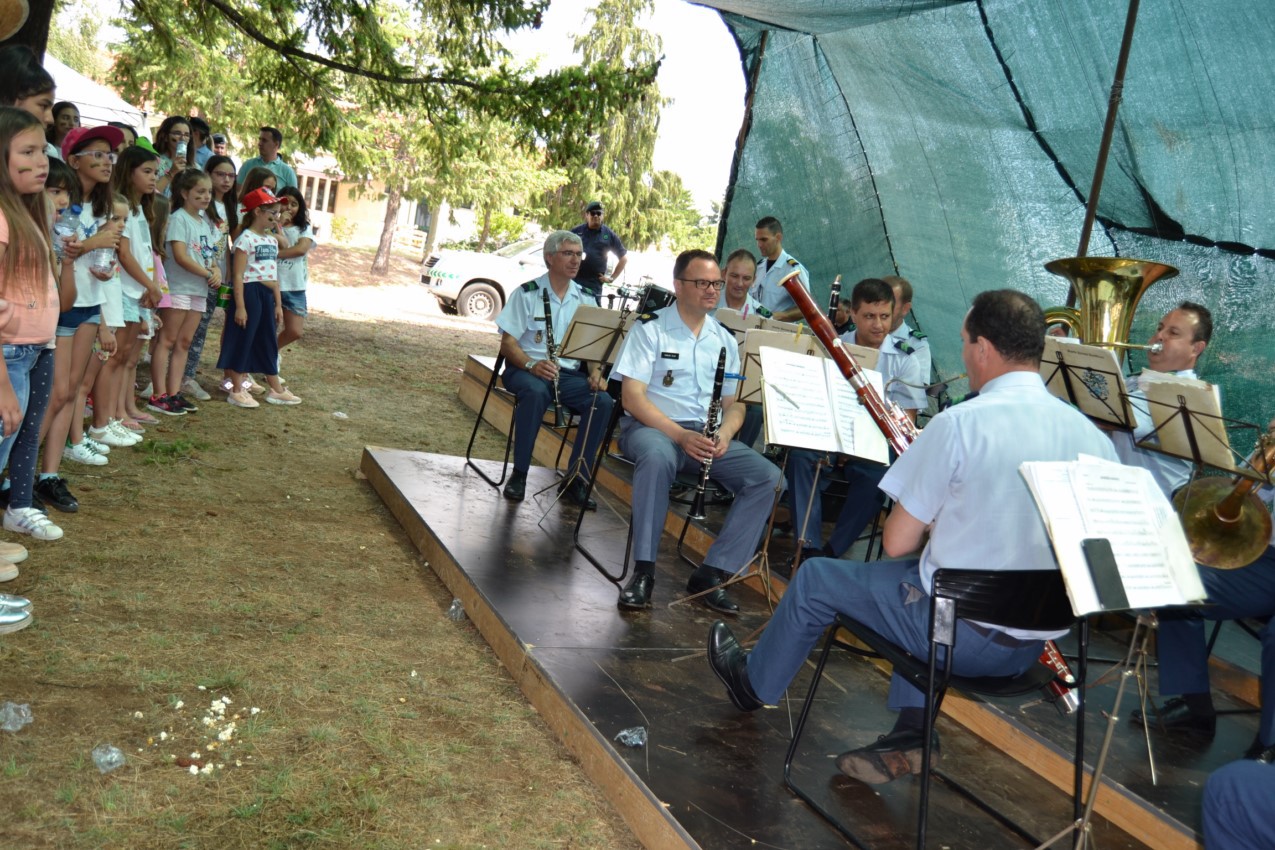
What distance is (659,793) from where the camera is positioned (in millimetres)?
2965

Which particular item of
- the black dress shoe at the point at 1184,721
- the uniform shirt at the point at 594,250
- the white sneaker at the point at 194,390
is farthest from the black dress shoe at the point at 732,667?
the uniform shirt at the point at 594,250

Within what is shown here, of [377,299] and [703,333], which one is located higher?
[703,333]

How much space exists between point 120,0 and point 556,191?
629 inches

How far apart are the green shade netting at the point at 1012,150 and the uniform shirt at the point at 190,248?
370 centimetres

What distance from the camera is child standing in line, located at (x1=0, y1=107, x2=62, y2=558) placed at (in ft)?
11.2

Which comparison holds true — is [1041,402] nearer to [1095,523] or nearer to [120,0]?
[1095,523]

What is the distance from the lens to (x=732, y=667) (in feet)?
11.5

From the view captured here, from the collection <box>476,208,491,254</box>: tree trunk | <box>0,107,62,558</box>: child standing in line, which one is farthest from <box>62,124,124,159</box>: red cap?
<box>476,208,491,254</box>: tree trunk

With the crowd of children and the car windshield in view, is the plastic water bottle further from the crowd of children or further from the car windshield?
the car windshield

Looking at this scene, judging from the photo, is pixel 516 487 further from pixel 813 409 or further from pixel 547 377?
pixel 813 409

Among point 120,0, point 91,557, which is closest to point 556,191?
point 120,0

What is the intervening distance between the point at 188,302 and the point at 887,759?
5637 millimetres

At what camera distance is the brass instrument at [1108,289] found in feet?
16.7

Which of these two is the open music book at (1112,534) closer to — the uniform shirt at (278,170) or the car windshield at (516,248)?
the uniform shirt at (278,170)
